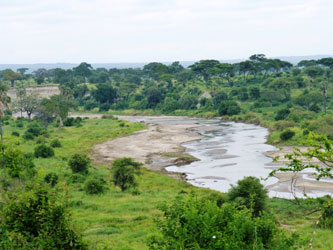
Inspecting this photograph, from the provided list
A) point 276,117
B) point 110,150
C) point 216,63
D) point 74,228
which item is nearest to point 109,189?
point 74,228

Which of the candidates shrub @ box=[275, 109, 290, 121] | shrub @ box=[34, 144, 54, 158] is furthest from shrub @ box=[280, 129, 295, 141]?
shrub @ box=[34, 144, 54, 158]

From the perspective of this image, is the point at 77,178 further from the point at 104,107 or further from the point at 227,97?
the point at 104,107

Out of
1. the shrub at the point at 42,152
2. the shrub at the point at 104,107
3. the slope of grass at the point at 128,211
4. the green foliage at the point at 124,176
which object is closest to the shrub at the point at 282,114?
the slope of grass at the point at 128,211

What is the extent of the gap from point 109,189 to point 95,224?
970 cm

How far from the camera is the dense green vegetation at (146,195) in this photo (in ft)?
32.5

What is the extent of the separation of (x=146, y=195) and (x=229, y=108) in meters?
61.4

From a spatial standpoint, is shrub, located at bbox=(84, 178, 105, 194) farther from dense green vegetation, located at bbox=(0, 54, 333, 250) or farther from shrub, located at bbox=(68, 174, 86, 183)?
shrub, located at bbox=(68, 174, 86, 183)

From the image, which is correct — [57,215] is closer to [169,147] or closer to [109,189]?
[109,189]

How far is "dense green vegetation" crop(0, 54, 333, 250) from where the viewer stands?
9.91 metres

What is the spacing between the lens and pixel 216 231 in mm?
9617

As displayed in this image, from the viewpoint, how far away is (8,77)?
423 feet

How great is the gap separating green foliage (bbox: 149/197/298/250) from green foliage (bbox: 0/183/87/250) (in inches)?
91.3

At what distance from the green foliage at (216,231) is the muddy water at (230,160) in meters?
20.4

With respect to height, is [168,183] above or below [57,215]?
below
